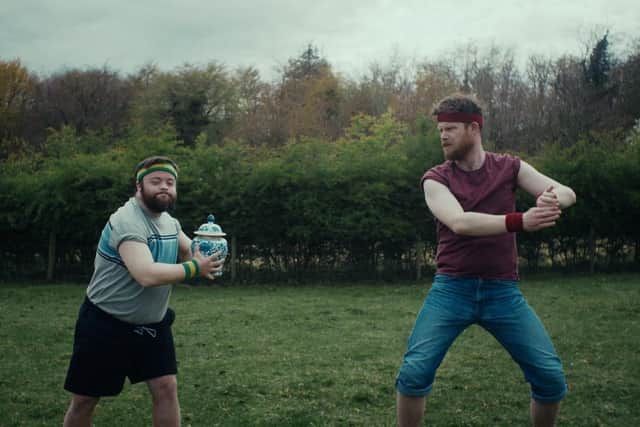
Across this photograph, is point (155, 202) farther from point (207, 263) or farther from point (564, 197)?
point (564, 197)

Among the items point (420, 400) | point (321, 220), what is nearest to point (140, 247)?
point (420, 400)

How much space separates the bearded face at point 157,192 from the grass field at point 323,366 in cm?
Answer: 232

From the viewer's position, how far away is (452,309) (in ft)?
13.6

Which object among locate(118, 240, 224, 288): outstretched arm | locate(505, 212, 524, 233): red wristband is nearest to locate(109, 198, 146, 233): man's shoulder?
locate(118, 240, 224, 288): outstretched arm

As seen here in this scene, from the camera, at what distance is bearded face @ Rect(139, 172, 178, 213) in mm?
4141

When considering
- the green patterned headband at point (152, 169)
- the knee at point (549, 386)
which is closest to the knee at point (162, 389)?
the green patterned headband at point (152, 169)

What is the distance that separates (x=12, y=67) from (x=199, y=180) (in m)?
37.4

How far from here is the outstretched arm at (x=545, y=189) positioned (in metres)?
3.77

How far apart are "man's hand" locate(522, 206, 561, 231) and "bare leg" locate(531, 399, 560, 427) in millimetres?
1258

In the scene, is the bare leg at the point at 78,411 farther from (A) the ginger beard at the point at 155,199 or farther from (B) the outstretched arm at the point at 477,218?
(B) the outstretched arm at the point at 477,218

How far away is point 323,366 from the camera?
752 cm

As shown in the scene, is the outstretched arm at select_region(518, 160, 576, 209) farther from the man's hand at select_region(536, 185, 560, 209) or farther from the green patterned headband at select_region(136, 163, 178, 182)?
the green patterned headband at select_region(136, 163, 178, 182)

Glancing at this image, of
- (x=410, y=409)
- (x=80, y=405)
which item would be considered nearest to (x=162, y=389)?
(x=80, y=405)

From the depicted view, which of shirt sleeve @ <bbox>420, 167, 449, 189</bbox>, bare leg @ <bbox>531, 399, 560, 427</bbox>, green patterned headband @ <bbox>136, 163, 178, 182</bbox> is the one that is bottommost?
bare leg @ <bbox>531, 399, 560, 427</bbox>
